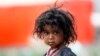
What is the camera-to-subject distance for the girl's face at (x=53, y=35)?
7.70ft

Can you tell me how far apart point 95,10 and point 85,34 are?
238mm

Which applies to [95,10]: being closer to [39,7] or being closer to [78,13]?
[78,13]

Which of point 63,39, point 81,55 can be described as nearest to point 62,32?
point 63,39

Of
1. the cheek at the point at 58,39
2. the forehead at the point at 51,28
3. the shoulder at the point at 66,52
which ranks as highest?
the forehead at the point at 51,28

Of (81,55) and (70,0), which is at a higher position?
(70,0)

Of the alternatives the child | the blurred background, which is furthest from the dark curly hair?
the blurred background

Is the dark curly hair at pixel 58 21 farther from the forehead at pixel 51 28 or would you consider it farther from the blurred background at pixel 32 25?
the blurred background at pixel 32 25

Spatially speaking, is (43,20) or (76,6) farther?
(76,6)

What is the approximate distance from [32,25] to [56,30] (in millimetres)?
1419

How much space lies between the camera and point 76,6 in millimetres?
3691

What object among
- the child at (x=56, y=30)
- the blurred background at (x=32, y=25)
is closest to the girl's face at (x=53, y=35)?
the child at (x=56, y=30)

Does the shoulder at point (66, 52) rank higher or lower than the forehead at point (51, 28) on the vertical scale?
lower

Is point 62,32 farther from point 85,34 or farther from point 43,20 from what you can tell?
point 85,34

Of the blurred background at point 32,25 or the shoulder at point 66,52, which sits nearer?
the shoulder at point 66,52
